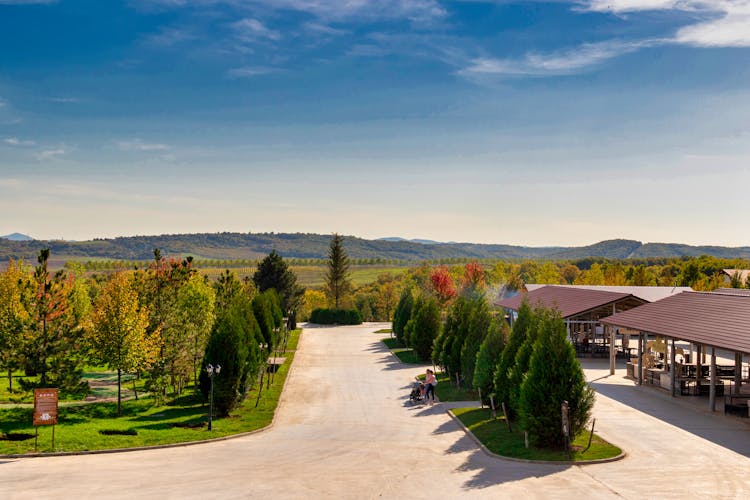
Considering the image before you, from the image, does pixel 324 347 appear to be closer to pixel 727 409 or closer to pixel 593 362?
pixel 593 362

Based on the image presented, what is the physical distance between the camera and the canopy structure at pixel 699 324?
24.5 m

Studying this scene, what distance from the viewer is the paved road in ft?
53.1

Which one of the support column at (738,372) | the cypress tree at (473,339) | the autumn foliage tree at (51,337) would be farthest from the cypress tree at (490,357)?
the autumn foliage tree at (51,337)

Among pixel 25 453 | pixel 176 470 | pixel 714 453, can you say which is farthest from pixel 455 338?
pixel 25 453

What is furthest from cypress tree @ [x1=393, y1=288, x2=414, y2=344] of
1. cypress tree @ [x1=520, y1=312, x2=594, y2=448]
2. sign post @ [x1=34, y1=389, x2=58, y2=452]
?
sign post @ [x1=34, y1=389, x2=58, y2=452]

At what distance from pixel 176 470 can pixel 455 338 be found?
711 inches

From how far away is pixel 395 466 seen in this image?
1855 cm

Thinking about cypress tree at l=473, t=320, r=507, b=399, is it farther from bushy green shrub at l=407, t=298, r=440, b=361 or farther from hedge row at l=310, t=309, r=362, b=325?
hedge row at l=310, t=309, r=362, b=325

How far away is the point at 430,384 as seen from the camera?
93.8ft

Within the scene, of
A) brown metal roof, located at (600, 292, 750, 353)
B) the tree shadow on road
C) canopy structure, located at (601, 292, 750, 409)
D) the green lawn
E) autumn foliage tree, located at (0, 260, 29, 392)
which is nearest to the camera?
the tree shadow on road

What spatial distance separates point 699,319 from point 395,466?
1711cm

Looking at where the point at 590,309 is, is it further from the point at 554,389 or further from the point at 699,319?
the point at 554,389

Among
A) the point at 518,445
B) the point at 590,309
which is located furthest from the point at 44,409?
the point at 590,309

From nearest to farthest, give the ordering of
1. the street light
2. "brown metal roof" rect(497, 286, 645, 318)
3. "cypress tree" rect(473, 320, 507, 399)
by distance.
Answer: the street light < "cypress tree" rect(473, 320, 507, 399) < "brown metal roof" rect(497, 286, 645, 318)
